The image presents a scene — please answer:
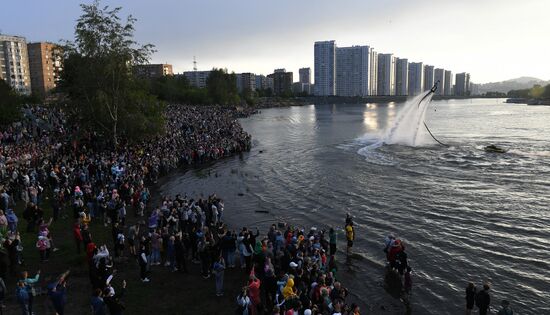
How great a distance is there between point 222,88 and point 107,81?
11823cm

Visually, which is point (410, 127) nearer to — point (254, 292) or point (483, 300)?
point (483, 300)

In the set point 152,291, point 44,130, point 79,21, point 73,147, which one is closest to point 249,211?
point 152,291

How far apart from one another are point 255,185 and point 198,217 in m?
14.9

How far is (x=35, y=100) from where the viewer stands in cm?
8419

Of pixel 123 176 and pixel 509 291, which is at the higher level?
pixel 123 176

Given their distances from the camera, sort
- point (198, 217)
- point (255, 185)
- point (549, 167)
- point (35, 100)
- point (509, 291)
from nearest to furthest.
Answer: point (509, 291) → point (198, 217) → point (255, 185) → point (549, 167) → point (35, 100)

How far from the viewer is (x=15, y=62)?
159 m

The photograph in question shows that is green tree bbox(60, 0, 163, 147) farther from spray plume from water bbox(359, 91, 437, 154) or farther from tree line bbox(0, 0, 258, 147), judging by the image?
spray plume from water bbox(359, 91, 437, 154)

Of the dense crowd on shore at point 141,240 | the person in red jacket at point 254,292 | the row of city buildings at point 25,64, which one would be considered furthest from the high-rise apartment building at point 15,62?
the person in red jacket at point 254,292

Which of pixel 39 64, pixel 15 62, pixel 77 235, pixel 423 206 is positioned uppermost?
pixel 39 64

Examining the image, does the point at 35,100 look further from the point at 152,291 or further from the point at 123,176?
the point at 152,291

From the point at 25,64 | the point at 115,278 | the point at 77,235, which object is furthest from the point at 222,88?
the point at 115,278

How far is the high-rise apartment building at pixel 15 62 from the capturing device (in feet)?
506

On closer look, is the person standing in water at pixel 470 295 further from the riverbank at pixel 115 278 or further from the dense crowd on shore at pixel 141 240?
the riverbank at pixel 115 278
